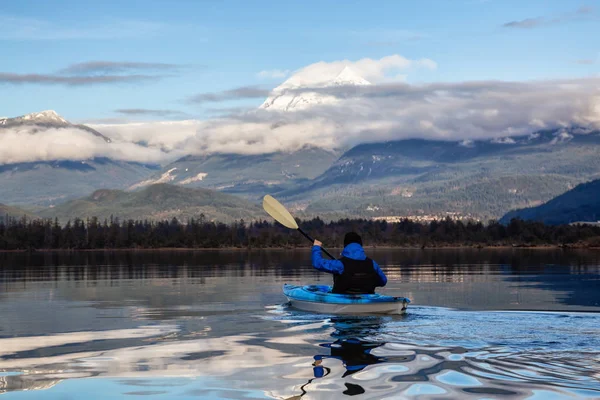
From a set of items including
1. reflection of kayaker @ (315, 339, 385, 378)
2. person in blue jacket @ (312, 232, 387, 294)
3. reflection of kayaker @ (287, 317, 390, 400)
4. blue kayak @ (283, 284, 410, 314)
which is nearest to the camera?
reflection of kayaker @ (287, 317, 390, 400)

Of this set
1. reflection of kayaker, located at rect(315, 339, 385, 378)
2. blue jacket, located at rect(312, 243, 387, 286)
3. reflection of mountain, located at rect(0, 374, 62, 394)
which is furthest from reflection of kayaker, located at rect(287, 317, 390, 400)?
reflection of mountain, located at rect(0, 374, 62, 394)

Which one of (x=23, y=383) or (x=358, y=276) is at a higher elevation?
(x=358, y=276)

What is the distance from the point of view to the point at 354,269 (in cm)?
4466

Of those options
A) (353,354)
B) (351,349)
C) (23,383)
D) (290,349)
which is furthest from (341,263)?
(23,383)

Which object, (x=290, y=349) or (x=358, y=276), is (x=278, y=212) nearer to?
(x=358, y=276)

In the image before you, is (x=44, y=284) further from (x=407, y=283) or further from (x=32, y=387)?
(x=32, y=387)

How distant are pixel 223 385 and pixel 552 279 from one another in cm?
5998

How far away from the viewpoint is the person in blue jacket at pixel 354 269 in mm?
44344

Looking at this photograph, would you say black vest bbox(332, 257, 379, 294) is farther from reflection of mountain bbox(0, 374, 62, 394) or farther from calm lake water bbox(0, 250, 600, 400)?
reflection of mountain bbox(0, 374, 62, 394)

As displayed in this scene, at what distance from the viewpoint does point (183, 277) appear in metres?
87.7

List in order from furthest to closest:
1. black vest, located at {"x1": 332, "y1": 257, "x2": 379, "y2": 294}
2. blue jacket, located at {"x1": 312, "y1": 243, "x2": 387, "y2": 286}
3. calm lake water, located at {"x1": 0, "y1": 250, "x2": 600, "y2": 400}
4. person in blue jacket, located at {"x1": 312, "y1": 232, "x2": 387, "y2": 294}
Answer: black vest, located at {"x1": 332, "y1": 257, "x2": 379, "y2": 294} → person in blue jacket, located at {"x1": 312, "y1": 232, "x2": 387, "y2": 294} → blue jacket, located at {"x1": 312, "y1": 243, "x2": 387, "y2": 286} → calm lake water, located at {"x1": 0, "y1": 250, "x2": 600, "y2": 400}

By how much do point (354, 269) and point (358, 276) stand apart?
0.42 meters

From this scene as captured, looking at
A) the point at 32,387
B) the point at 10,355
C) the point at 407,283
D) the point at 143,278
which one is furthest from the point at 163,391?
the point at 143,278

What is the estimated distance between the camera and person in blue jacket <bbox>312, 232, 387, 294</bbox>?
4434 centimetres
